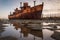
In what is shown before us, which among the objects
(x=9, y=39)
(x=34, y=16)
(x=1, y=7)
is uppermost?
(x=1, y=7)

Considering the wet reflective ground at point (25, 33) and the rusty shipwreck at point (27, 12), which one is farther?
the rusty shipwreck at point (27, 12)

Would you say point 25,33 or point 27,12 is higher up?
point 27,12

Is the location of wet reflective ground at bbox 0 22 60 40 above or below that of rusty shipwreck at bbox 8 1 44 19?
below

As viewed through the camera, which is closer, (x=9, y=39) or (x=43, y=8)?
(x=9, y=39)

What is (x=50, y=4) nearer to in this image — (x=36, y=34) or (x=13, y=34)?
(x=36, y=34)

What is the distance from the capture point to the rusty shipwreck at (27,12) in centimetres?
845

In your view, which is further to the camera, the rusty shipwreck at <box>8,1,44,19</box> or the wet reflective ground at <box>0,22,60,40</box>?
the rusty shipwreck at <box>8,1,44,19</box>

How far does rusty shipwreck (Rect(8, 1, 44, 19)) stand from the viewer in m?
8.45

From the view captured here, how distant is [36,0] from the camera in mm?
8617

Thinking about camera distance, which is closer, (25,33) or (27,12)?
(25,33)

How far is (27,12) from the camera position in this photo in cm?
859

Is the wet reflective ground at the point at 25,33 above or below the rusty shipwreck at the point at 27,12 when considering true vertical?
below

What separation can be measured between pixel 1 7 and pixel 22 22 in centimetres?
157

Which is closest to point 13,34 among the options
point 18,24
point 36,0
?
point 18,24
